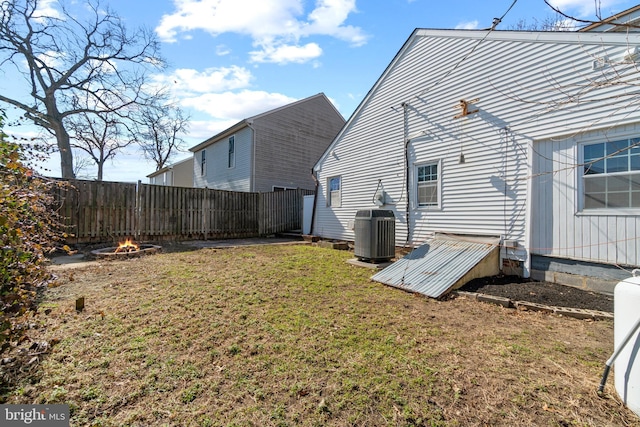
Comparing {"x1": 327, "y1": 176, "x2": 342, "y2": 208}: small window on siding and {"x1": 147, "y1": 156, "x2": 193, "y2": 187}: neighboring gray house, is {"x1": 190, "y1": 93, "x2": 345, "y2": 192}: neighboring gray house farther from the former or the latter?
{"x1": 147, "y1": 156, "x2": 193, "y2": 187}: neighboring gray house

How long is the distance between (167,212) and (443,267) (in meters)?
9.89

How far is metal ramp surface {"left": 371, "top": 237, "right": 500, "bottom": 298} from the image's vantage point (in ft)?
16.2

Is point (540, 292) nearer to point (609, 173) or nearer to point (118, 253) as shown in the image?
point (609, 173)

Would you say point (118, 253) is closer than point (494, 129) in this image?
No

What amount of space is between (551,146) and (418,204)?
10.3 ft

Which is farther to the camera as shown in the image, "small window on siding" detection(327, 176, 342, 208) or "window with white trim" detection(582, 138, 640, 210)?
"small window on siding" detection(327, 176, 342, 208)

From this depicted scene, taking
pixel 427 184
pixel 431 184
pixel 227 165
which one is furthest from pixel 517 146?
pixel 227 165

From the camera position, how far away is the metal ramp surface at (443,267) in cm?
493

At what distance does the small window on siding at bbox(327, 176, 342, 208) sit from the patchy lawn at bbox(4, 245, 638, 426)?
20.5 feet

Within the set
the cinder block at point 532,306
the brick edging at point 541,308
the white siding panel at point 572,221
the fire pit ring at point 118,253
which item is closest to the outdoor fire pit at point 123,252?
the fire pit ring at point 118,253

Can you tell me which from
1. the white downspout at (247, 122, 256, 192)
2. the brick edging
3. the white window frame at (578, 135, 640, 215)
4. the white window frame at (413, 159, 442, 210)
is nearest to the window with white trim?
the white window frame at (578, 135, 640, 215)

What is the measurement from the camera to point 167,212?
1082 centimetres

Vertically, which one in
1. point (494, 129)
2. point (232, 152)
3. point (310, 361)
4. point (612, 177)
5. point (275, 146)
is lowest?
point (310, 361)

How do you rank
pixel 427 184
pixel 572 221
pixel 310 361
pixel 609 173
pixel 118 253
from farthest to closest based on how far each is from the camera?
pixel 427 184 → pixel 118 253 → pixel 572 221 → pixel 609 173 → pixel 310 361
